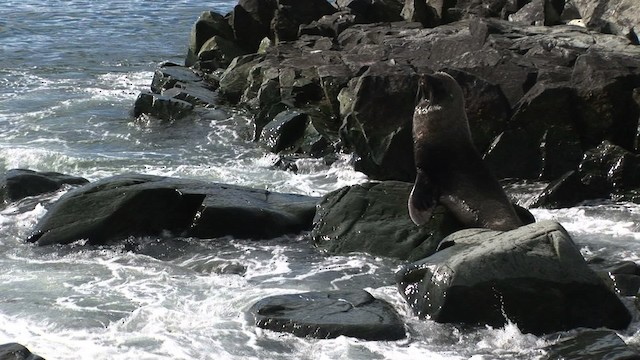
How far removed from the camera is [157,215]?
11188mm

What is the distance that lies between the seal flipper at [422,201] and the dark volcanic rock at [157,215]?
138 centimetres

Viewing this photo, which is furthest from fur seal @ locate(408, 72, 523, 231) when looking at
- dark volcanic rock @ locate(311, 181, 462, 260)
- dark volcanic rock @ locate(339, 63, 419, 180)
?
dark volcanic rock @ locate(339, 63, 419, 180)

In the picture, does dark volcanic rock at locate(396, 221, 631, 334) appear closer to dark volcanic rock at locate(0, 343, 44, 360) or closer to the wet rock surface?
dark volcanic rock at locate(0, 343, 44, 360)

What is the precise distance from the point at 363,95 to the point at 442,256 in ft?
16.3

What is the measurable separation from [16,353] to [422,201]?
4581 millimetres

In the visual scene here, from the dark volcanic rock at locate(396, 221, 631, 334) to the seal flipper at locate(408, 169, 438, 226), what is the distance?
6.02 feet

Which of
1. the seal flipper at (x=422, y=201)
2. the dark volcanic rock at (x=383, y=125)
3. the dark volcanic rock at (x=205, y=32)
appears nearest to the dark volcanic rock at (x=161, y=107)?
the dark volcanic rock at (x=205, y=32)

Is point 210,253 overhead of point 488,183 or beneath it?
beneath

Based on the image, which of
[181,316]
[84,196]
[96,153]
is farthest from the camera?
[96,153]

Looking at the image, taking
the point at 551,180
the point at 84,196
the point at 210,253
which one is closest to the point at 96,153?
the point at 84,196

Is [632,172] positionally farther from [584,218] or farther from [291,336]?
[291,336]

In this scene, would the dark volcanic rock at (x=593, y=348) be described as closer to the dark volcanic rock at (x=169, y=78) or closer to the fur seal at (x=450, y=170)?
the fur seal at (x=450, y=170)

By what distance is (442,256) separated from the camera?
352 inches

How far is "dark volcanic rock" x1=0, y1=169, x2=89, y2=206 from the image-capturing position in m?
12.5
